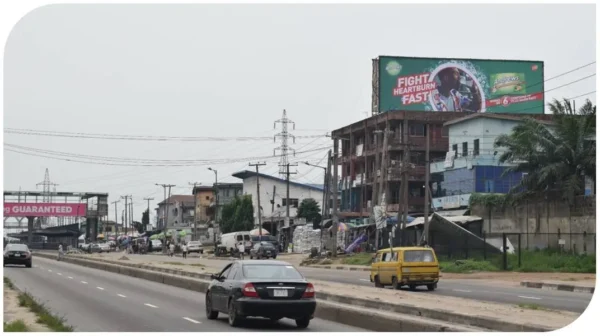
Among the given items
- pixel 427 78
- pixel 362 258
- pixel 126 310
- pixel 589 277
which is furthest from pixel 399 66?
pixel 126 310

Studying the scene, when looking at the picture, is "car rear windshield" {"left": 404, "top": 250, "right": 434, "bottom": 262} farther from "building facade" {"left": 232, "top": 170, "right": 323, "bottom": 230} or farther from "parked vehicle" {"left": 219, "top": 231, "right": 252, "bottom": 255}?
"building facade" {"left": 232, "top": 170, "right": 323, "bottom": 230}

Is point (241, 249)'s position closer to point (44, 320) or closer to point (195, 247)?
point (195, 247)

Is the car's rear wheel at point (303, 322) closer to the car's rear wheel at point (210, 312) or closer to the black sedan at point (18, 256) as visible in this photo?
the car's rear wheel at point (210, 312)

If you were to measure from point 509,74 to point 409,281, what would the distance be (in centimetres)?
6685

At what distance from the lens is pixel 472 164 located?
7594cm

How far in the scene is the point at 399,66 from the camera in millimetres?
94250

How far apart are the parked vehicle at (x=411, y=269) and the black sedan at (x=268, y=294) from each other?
1407 cm

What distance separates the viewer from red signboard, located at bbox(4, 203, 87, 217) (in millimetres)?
103812

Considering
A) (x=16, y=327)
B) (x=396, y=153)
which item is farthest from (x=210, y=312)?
(x=396, y=153)

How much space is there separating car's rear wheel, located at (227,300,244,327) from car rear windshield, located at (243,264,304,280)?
721 millimetres

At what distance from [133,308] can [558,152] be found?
36420mm

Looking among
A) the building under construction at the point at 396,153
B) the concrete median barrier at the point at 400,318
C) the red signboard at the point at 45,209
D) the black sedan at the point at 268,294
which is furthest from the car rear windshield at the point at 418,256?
the red signboard at the point at 45,209

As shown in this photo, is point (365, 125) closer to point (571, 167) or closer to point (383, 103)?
point (383, 103)

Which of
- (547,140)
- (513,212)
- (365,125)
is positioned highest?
(365,125)
